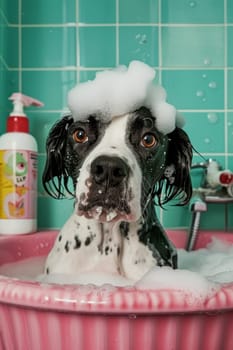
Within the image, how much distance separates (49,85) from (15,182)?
0.42 metres

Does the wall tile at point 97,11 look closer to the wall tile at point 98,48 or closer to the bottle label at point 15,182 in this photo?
the wall tile at point 98,48

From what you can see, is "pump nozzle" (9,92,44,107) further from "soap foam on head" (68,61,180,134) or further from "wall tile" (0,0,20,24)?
"soap foam on head" (68,61,180,134)

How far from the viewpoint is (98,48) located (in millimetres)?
1521

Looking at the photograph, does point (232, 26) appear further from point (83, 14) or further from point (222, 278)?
point (222, 278)

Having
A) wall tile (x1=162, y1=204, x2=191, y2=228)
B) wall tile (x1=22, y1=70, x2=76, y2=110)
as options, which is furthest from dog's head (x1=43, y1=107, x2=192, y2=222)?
wall tile (x1=22, y1=70, x2=76, y2=110)

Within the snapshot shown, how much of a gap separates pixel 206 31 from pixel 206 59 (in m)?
0.09

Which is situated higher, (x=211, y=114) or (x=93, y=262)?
(x=211, y=114)

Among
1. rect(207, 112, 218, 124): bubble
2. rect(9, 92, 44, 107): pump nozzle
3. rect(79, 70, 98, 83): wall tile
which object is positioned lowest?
rect(207, 112, 218, 124): bubble

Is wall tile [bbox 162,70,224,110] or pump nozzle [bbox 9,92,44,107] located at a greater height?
wall tile [bbox 162,70,224,110]

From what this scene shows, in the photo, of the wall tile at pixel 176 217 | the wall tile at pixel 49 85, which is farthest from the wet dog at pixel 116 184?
the wall tile at pixel 49 85

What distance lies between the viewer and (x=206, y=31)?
153cm

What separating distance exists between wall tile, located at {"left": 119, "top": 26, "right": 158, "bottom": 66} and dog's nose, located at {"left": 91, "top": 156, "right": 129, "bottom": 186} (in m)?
0.90

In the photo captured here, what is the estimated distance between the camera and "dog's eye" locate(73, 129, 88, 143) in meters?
0.82

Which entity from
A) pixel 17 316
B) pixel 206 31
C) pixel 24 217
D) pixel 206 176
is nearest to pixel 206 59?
pixel 206 31
